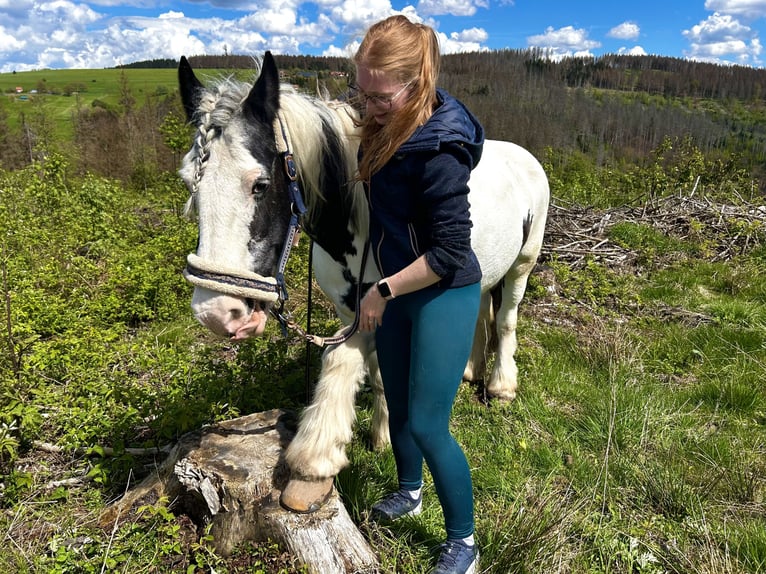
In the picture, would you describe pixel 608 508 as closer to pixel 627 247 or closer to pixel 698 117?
pixel 627 247

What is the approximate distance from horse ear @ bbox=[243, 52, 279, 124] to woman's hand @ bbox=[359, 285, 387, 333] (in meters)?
0.81

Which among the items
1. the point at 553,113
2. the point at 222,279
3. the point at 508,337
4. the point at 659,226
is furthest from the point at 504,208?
the point at 553,113

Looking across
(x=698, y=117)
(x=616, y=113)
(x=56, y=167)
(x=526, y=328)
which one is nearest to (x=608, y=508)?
(x=526, y=328)

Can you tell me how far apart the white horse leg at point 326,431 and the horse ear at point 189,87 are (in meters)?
1.25

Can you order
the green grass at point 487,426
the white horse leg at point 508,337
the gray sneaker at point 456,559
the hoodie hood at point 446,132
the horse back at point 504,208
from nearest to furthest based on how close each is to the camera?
the hoodie hood at point 446,132 → the gray sneaker at point 456,559 → the green grass at point 487,426 → the horse back at point 504,208 → the white horse leg at point 508,337

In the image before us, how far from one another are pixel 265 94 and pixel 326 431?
4.89 feet

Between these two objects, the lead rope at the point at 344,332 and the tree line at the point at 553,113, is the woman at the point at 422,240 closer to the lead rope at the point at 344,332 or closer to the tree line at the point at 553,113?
the lead rope at the point at 344,332

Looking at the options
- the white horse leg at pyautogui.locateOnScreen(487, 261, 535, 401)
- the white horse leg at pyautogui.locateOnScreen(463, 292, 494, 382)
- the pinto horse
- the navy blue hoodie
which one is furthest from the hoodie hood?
the white horse leg at pyautogui.locateOnScreen(463, 292, 494, 382)

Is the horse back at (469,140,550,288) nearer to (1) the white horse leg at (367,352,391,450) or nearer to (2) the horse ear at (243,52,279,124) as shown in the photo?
(1) the white horse leg at (367,352,391,450)

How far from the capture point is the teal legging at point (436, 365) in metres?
1.88

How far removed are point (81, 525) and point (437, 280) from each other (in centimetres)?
218

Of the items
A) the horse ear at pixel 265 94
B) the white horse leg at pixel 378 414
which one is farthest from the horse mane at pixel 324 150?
the white horse leg at pixel 378 414

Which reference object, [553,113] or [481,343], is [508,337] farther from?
[553,113]

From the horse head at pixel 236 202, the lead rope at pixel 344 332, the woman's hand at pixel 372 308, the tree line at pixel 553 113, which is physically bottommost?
the lead rope at pixel 344 332
